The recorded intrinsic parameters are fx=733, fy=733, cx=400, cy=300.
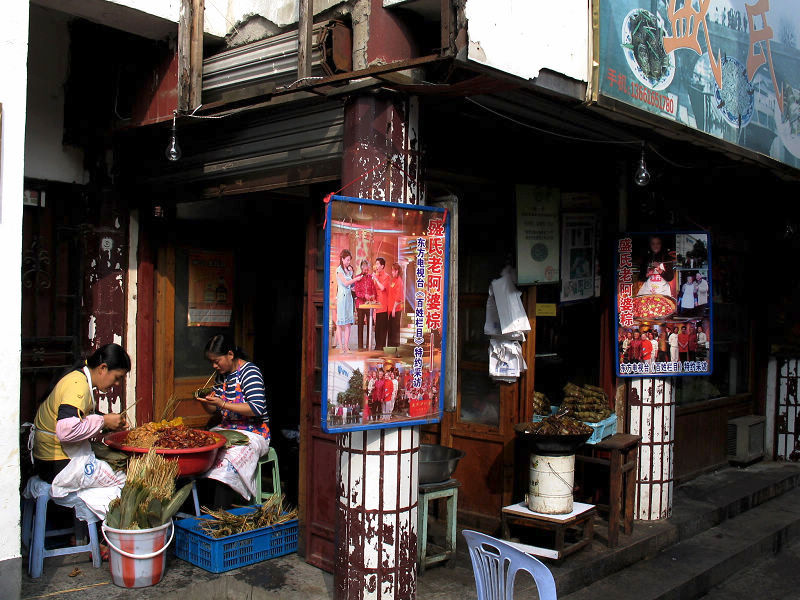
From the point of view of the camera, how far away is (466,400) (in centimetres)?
730

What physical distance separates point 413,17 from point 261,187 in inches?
69.6

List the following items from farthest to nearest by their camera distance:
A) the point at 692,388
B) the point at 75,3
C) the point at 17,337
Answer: the point at 692,388 < the point at 75,3 < the point at 17,337

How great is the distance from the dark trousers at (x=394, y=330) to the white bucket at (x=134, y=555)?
216cm

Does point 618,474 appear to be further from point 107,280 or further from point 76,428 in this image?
point 107,280

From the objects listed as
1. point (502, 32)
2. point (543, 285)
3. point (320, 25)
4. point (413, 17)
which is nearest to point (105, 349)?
point (320, 25)

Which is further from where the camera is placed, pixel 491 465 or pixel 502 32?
pixel 491 465

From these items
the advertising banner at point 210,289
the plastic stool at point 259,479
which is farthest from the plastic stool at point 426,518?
the advertising banner at point 210,289

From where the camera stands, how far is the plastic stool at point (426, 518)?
5.68 meters

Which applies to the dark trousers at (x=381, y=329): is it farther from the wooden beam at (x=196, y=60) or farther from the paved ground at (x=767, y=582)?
the paved ground at (x=767, y=582)

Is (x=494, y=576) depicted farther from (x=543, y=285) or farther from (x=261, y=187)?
(x=543, y=285)

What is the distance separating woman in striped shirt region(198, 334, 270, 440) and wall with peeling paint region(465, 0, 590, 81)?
11.3 feet

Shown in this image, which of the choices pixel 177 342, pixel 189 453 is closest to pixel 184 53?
pixel 177 342

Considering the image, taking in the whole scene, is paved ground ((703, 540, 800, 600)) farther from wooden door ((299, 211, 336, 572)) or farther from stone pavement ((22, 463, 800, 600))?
wooden door ((299, 211, 336, 572))

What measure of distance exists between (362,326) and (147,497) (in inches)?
81.5
